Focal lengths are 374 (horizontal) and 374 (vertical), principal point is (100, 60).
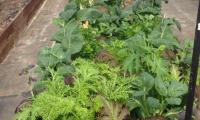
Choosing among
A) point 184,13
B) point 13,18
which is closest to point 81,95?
point 13,18

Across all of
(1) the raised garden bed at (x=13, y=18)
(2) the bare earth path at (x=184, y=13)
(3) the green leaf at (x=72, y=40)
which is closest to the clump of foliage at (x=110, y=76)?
(3) the green leaf at (x=72, y=40)

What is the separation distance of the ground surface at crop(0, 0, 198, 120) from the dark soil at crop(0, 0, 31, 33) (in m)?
0.40

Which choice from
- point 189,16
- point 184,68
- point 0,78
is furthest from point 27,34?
point 184,68

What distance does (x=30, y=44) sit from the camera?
268 inches

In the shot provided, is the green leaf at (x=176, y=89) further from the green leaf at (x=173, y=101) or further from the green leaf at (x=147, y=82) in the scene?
the green leaf at (x=147, y=82)

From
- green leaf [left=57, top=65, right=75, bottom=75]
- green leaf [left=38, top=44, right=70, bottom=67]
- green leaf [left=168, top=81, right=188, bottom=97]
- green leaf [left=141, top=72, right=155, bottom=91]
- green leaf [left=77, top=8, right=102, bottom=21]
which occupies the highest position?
green leaf [left=77, top=8, right=102, bottom=21]

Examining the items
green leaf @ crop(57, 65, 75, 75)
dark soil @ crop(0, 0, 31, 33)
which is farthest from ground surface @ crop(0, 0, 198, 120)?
green leaf @ crop(57, 65, 75, 75)

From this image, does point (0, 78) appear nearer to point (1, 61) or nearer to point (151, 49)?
point (1, 61)

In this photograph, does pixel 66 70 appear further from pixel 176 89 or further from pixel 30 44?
pixel 30 44

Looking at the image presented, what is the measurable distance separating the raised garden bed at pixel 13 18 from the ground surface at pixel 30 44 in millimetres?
130

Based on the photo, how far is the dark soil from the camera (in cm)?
716

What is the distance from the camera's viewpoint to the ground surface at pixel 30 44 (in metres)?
4.80

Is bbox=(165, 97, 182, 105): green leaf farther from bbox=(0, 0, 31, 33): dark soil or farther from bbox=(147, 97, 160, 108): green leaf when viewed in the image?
bbox=(0, 0, 31, 33): dark soil

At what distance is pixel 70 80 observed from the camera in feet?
11.9
